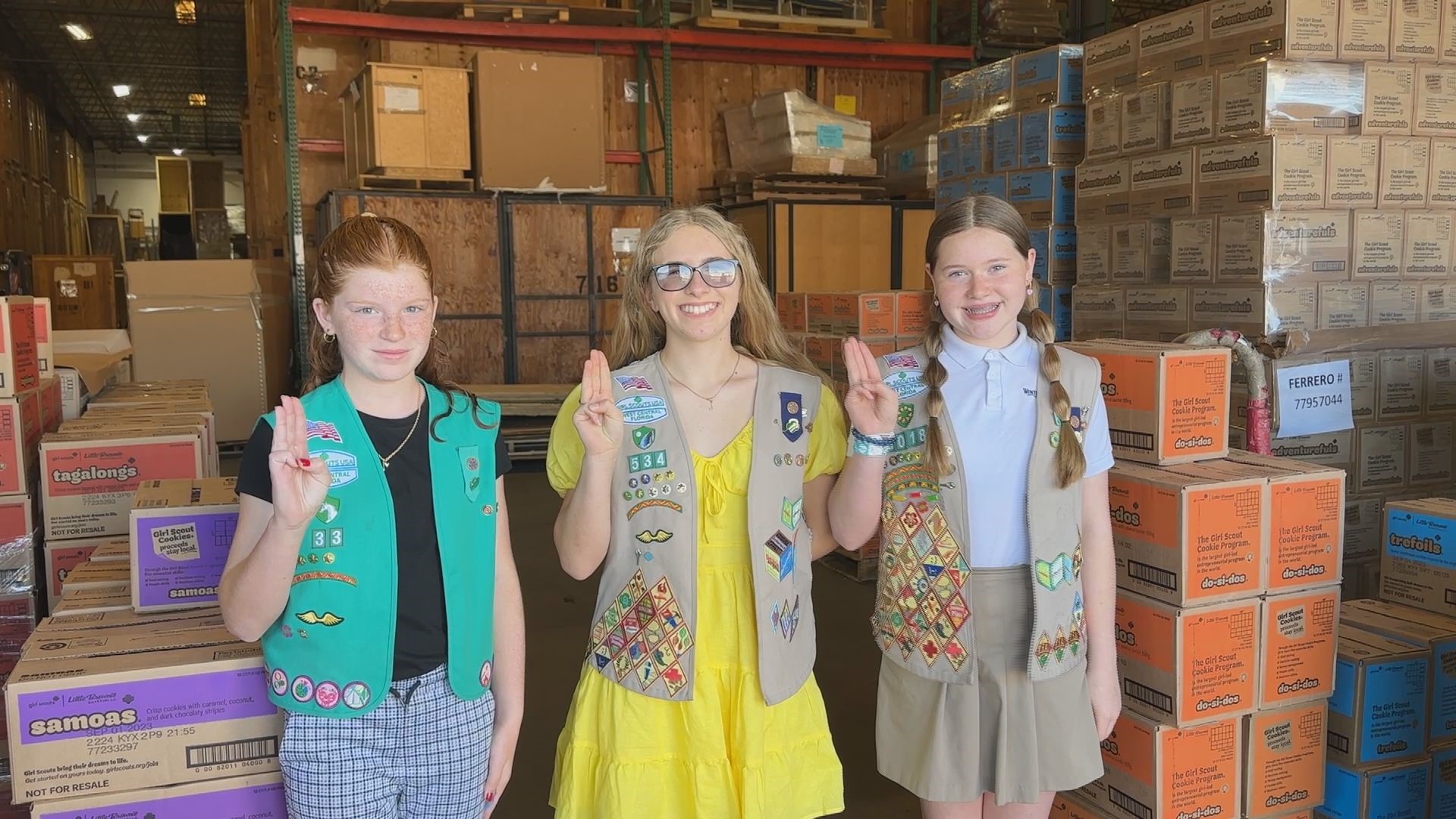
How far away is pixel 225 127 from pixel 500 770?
34.6 meters

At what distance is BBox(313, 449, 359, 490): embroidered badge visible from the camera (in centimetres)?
195

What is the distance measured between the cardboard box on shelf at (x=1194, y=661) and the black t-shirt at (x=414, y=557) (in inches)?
71.4

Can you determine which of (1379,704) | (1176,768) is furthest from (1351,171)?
(1176,768)

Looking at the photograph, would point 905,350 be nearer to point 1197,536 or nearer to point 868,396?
point 868,396

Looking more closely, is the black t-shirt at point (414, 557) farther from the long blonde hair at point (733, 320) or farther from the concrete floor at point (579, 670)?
the concrete floor at point (579, 670)

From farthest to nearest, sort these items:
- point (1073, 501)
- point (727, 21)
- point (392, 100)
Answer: point (727, 21)
point (392, 100)
point (1073, 501)

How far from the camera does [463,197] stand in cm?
1004

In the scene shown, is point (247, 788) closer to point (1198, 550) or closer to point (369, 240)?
point (369, 240)

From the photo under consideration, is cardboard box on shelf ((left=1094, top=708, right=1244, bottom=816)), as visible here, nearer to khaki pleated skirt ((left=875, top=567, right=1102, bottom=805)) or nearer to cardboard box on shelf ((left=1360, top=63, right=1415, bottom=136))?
khaki pleated skirt ((left=875, top=567, right=1102, bottom=805))

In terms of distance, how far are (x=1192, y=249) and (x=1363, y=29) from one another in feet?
3.52

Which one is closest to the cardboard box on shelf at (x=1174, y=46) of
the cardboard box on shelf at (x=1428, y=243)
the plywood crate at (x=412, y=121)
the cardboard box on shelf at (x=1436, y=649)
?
the cardboard box on shelf at (x=1428, y=243)

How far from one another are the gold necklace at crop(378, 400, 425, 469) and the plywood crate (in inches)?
305

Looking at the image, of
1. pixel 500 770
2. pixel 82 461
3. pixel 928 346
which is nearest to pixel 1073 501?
pixel 928 346

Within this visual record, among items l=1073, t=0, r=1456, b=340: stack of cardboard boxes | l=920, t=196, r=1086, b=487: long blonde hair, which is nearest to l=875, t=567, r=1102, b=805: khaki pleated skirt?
l=920, t=196, r=1086, b=487: long blonde hair
